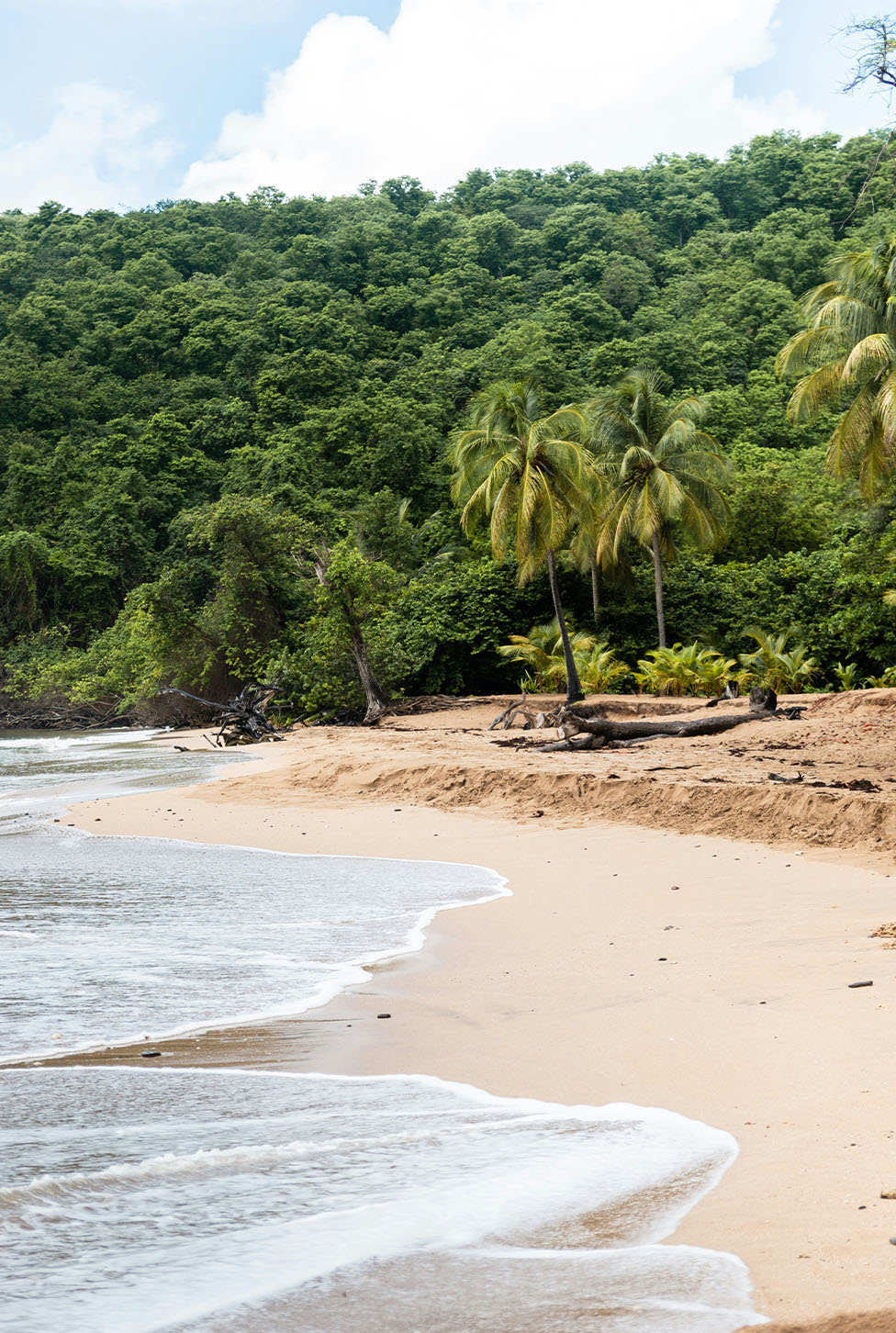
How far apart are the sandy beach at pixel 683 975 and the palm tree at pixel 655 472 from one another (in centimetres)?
1706

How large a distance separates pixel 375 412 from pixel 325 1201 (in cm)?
4397

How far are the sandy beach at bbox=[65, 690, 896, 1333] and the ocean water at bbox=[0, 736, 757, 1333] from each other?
0.50ft

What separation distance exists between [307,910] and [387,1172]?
369 centimetres

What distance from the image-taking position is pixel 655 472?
27.9m

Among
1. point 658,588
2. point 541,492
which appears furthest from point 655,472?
point 541,492

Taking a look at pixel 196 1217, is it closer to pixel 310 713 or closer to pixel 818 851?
pixel 818 851

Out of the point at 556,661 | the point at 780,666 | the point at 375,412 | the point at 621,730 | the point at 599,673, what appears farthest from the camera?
the point at 375,412

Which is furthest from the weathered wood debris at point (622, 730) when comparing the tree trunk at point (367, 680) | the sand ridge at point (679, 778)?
the tree trunk at point (367, 680)

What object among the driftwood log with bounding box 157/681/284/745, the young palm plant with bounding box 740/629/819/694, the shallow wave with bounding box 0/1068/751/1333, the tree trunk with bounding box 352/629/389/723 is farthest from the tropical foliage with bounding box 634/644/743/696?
the shallow wave with bounding box 0/1068/751/1333

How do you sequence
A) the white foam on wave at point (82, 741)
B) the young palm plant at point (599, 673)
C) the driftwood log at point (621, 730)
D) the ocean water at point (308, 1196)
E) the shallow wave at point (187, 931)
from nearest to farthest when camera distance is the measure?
1. the ocean water at point (308, 1196)
2. the shallow wave at point (187, 931)
3. the driftwood log at point (621, 730)
4. the white foam on wave at point (82, 741)
5. the young palm plant at point (599, 673)

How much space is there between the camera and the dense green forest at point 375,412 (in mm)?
28844

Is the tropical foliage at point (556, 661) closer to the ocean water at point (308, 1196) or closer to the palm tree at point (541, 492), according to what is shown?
the palm tree at point (541, 492)

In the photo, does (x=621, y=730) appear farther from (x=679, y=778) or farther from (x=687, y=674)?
(x=687, y=674)

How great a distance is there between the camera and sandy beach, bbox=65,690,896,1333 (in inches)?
90.7
